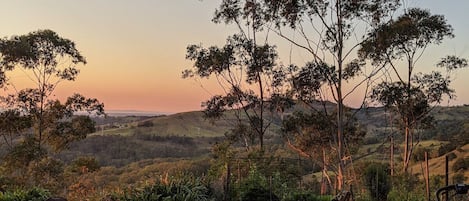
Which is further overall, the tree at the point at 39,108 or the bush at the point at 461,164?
the bush at the point at 461,164

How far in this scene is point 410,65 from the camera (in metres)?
15.6

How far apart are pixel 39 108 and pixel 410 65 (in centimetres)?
1154

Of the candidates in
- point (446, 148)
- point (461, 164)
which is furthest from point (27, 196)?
point (446, 148)

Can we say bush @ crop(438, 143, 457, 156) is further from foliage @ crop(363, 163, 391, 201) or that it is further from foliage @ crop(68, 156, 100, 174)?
foliage @ crop(68, 156, 100, 174)

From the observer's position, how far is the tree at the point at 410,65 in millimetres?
14188

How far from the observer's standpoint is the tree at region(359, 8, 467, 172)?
14.2 m

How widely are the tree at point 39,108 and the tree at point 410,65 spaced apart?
8336mm

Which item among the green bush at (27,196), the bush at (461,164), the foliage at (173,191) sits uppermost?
the foliage at (173,191)

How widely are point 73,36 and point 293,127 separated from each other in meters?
7.39

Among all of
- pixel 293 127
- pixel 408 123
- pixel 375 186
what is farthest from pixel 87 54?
pixel 408 123

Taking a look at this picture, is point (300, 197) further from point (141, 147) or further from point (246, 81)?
point (141, 147)

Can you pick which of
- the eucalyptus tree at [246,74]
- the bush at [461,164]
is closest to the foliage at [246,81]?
the eucalyptus tree at [246,74]

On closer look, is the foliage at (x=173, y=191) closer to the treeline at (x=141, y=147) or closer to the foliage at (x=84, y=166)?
the foliage at (x=84, y=166)

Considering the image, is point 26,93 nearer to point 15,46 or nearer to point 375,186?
point 15,46
